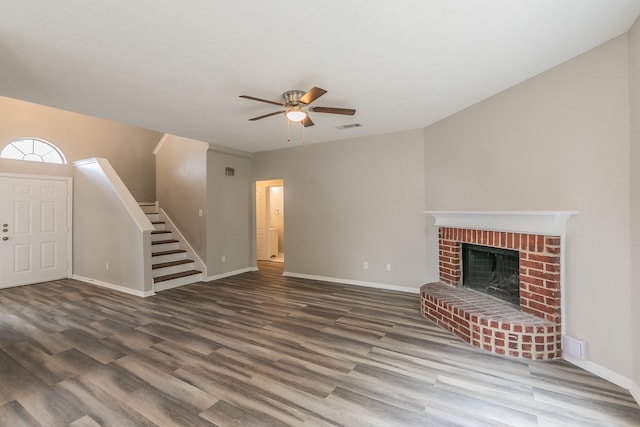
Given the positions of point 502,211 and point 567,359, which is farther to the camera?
point 502,211

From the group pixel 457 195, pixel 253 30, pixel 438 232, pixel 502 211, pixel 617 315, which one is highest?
pixel 253 30

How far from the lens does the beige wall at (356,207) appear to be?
4.55 meters

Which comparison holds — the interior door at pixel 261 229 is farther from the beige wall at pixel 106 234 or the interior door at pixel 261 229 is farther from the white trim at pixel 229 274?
the beige wall at pixel 106 234

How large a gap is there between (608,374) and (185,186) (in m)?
6.41

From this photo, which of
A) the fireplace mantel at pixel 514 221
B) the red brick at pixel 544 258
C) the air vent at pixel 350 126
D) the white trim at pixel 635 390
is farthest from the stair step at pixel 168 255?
the white trim at pixel 635 390

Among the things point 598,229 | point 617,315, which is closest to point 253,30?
point 598,229

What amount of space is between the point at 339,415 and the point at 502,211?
2.45 meters

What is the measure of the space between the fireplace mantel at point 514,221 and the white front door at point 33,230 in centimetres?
700

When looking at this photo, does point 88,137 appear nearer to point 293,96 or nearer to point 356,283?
point 293,96

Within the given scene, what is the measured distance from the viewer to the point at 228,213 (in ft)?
19.2

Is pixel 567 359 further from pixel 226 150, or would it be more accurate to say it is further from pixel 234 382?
pixel 226 150

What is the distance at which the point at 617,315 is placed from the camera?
2166mm

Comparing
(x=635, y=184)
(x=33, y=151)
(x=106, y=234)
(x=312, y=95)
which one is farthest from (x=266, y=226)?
(x=635, y=184)

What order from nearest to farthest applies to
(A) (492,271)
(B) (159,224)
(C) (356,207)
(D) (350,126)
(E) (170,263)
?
(A) (492,271), (D) (350,126), (C) (356,207), (E) (170,263), (B) (159,224)
